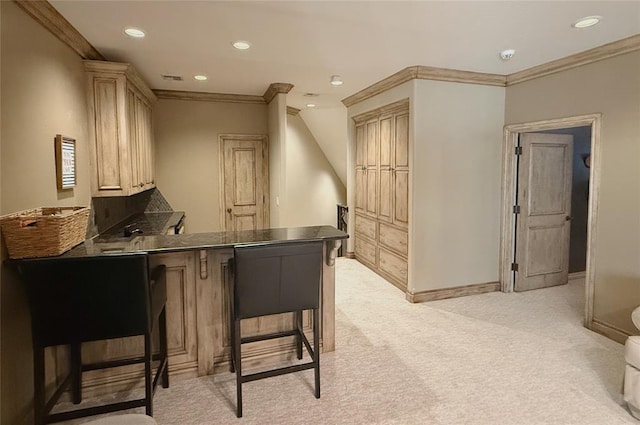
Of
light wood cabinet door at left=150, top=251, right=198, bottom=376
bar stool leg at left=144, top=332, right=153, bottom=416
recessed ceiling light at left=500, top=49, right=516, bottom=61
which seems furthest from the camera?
recessed ceiling light at left=500, top=49, right=516, bottom=61

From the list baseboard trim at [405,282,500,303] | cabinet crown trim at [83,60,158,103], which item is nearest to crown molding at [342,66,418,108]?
baseboard trim at [405,282,500,303]

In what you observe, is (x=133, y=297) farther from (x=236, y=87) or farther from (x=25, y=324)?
(x=236, y=87)

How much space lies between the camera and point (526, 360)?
294cm

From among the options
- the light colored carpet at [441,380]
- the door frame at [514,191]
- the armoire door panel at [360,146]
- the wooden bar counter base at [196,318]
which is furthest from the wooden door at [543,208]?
the wooden bar counter base at [196,318]

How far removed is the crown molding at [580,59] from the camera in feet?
10.3

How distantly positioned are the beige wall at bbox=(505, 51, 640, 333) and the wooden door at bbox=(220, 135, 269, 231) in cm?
400

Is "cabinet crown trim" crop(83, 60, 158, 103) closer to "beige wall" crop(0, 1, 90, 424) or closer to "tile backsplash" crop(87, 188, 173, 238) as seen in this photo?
"beige wall" crop(0, 1, 90, 424)

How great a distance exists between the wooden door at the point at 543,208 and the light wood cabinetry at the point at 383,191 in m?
1.38

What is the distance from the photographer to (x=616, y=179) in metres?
3.30

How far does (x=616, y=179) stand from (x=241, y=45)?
348 centimetres

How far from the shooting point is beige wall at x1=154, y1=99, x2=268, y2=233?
532cm

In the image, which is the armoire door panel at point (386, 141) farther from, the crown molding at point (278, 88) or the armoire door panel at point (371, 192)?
the crown molding at point (278, 88)

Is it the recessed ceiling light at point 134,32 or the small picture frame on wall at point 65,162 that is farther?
the recessed ceiling light at point 134,32

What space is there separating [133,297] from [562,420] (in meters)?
2.60
